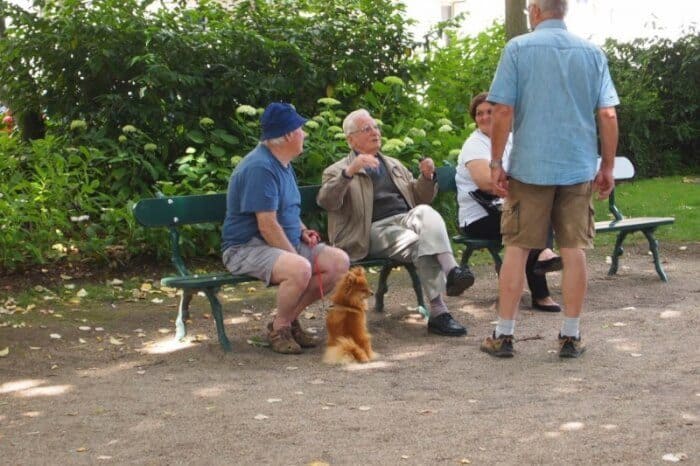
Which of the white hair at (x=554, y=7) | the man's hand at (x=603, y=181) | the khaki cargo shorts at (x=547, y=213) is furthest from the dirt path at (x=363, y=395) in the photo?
the white hair at (x=554, y=7)

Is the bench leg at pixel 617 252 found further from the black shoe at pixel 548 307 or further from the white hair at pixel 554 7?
the white hair at pixel 554 7

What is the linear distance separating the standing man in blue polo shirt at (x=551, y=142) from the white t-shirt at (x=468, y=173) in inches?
46.0

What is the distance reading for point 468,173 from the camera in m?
7.04

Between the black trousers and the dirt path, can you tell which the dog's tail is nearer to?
the dirt path

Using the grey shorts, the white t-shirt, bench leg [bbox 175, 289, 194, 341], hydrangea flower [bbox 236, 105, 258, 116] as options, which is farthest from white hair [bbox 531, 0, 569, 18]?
hydrangea flower [bbox 236, 105, 258, 116]

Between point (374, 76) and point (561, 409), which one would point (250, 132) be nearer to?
point (374, 76)

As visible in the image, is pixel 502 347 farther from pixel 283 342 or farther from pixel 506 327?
pixel 283 342

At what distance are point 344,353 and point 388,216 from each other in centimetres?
124

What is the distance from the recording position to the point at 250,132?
9195 millimetres

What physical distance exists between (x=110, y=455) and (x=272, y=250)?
1.93 m

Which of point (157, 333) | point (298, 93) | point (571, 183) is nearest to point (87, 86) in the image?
point (298, 93)

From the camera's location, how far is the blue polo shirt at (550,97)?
17.8ft

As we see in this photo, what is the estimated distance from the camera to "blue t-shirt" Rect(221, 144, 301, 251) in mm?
5883

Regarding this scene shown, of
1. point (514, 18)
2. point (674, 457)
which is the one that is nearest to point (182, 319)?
point (674, 457)
